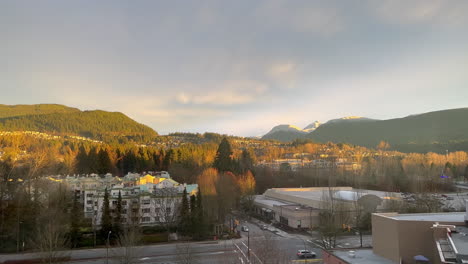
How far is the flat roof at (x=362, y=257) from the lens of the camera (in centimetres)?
1369

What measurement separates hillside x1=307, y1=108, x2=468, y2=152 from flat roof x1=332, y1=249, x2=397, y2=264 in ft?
399

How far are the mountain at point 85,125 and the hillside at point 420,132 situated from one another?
372 ft

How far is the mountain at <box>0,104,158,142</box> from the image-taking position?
139125mm

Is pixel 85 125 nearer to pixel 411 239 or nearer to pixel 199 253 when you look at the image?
pixel 199 253

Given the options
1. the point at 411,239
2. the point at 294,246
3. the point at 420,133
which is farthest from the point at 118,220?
the point at 420,133

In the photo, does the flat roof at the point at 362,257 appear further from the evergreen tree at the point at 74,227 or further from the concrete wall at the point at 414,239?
the evergreen tree at the point at 74,227

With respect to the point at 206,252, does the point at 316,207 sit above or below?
above

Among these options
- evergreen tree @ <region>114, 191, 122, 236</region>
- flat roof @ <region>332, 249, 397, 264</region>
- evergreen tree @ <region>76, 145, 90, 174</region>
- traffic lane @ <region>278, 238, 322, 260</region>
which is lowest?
traffic lane @ <region>278, 238, 322, 260</region>

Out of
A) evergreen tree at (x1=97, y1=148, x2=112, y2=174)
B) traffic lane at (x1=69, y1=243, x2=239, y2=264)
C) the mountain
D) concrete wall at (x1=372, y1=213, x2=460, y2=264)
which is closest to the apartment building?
traffic lane at (x1=69, y1=243, x2=239, y2=264)

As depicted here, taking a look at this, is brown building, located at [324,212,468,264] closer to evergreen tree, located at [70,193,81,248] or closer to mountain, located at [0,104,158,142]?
evergreen tree, located at [70,193,81,248]

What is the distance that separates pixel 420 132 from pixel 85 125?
164426mm

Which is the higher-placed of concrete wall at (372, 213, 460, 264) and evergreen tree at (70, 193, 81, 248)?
concrete wall at (372, 213, 460, 264)

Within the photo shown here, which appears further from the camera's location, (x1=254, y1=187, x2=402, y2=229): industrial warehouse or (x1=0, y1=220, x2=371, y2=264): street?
(x1=254, y1=187, x2=402, y2=229): industrial warehouse

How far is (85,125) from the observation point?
158m
